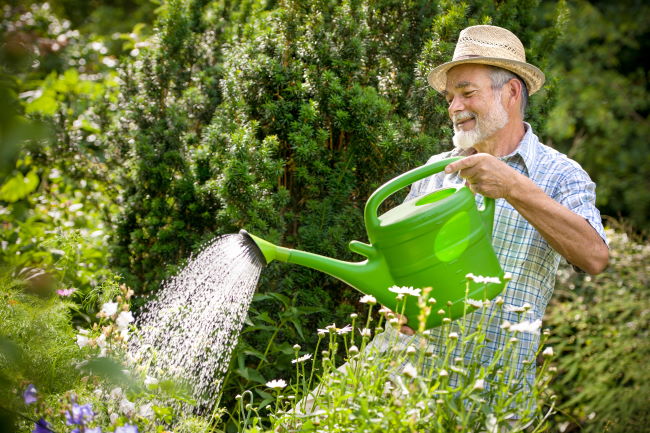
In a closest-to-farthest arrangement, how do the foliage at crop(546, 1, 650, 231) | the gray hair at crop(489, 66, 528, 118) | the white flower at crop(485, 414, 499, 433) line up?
the white flower at crop(485, 414, 499, 433), the gray hair at crop(489, 66, 528, 118), the foliage at crop(546, 1, 650, 231)

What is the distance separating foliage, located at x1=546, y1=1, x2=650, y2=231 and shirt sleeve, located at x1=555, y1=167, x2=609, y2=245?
4.85 m

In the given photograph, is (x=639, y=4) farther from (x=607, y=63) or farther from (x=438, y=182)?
(x=438, y=182)

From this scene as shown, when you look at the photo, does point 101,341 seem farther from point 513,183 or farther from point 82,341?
point 513,183

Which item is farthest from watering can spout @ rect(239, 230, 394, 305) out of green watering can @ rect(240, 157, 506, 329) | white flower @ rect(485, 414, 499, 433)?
white flower @ rect(485, 414, 499, 433)

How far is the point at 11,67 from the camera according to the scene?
1.80 ft

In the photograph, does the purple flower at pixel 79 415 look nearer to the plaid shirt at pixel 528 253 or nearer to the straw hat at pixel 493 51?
the plaid shirt at pixel 528 253

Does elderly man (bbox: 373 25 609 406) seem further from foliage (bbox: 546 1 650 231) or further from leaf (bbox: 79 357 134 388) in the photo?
foliage (bbox: 546 1 650 231)

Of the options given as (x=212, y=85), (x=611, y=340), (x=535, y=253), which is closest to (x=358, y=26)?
(x=212, y=85)

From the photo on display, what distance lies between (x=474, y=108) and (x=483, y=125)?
60mm

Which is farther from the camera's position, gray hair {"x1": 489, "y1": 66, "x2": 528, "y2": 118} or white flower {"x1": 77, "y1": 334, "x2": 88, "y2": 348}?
gray hair {"x1": 489, "y1": 66, "x2": 528, "y2": 118}

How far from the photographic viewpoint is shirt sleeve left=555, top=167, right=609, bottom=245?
Result: 1981mm

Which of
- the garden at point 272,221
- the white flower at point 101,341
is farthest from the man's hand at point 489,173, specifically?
the white flower at point 101,341

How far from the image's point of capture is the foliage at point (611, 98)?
6.86 meters

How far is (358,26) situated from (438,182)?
86 centimetres
